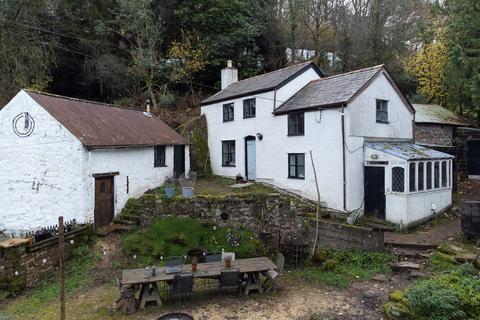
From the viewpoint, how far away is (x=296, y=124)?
1902 centimetres

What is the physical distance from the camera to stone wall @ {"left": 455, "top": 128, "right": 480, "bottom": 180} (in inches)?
886

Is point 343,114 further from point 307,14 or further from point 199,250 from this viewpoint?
point 307,14

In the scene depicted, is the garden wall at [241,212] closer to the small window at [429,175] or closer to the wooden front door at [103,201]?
the wooden front door at [103,201]

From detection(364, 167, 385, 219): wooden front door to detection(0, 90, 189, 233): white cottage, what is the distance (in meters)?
11.6

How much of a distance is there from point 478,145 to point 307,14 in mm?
17305

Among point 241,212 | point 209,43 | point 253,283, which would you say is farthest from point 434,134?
point 209,43

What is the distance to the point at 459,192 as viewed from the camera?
822 inches

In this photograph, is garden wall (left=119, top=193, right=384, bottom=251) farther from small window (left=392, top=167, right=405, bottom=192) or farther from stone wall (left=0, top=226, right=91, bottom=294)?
stone wall (left=0, top=226, right=91, bottom=294)

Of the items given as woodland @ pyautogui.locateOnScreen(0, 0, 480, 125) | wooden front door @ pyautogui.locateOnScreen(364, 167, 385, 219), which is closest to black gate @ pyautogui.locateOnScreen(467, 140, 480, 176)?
woodland @ pyautogui.locateOnScreen(0, 0, 480, 125)

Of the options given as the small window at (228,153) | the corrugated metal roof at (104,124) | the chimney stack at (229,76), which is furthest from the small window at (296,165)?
the chimney stack at (229,76)

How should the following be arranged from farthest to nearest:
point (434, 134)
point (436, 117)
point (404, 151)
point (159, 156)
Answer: point (436, 117) → point (434, 134) → point (159, 156) → point (404, 151)

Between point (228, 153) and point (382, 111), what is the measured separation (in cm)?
1020

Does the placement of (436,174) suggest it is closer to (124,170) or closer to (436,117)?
(436,117)

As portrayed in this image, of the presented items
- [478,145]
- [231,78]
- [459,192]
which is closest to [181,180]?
[231,78]
